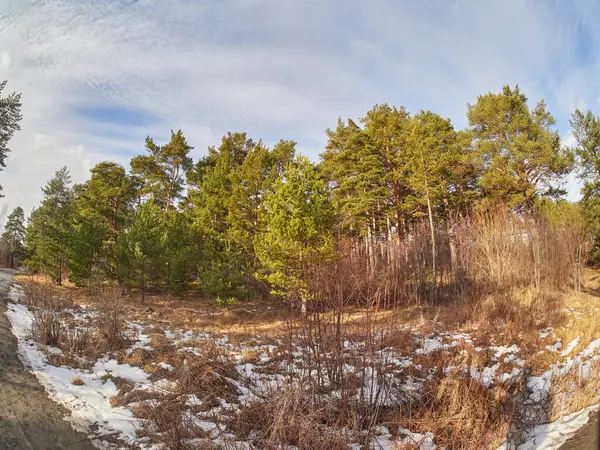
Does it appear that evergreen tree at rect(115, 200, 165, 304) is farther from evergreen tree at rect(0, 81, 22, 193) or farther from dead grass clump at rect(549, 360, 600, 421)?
dead grass clump at rect(549, 360, 600, 421)

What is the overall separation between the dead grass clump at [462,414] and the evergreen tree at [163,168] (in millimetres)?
25489

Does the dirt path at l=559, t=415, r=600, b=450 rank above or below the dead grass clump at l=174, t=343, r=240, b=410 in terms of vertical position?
below

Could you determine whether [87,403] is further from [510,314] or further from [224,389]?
[510,314]

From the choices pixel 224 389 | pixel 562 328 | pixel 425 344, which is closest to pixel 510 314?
pixel 562 328

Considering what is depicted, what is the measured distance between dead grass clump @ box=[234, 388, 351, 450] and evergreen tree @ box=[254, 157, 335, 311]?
9.00m

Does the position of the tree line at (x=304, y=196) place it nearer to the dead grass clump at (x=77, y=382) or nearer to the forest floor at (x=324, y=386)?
the forest floor at (x=324, y=386)

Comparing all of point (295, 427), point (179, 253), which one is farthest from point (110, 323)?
point (179, 253)

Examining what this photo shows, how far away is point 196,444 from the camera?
160 inches

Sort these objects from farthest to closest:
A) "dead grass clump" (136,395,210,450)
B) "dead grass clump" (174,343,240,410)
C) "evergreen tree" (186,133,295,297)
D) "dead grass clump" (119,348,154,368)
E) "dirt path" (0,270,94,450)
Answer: "evergreen tree" (186,133,295,297) → "dead grass clump" (119,348,154,368) → "dead grass clump" (174,343,240,410) → "dirt path" (0,270,94,450) → "dead grass clump" (136,395,210,450)

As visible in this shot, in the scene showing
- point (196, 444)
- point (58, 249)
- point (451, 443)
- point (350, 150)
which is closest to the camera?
point (196, 444)

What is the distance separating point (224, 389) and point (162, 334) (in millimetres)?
5261

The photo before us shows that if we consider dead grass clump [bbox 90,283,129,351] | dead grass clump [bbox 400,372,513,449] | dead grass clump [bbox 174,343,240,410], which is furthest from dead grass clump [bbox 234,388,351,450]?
dead grass clump [bbox 90,283,129,351]

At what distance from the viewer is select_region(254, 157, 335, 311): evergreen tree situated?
13930 mm

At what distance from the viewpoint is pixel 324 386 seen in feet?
16.3
